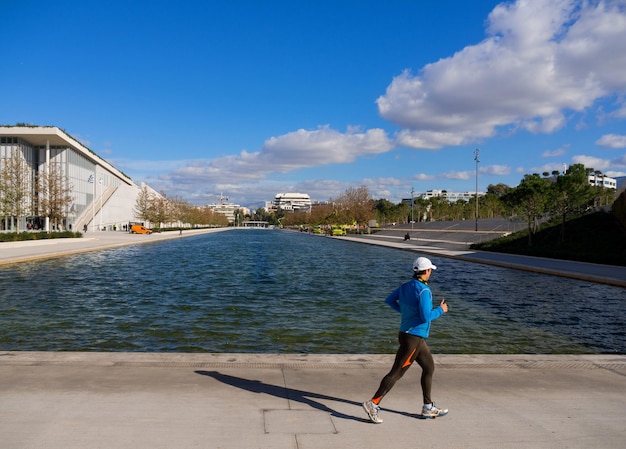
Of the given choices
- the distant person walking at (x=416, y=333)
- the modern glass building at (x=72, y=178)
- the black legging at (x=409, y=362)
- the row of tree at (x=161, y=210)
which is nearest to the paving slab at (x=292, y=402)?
the distant person walking at (x=416, y=333)

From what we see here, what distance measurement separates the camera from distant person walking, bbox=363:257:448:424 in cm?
509

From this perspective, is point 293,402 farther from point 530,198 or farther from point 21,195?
point 21,195

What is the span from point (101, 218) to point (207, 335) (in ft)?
279

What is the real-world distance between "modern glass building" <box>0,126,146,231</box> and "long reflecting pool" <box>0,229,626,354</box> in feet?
131

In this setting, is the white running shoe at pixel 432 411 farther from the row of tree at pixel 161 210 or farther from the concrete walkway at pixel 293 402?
the row of tree at pixel 161 210

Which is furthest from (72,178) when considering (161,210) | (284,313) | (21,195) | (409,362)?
(409,362)

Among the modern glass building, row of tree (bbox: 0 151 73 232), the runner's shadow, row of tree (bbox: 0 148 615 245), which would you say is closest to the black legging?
the runner's shadow

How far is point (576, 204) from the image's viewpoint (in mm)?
33875

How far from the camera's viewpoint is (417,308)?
17.0ft

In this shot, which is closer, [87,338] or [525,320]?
[87,338]

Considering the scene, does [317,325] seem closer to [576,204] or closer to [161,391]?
[161,391]

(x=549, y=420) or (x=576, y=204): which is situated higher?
(x=576, y=204)

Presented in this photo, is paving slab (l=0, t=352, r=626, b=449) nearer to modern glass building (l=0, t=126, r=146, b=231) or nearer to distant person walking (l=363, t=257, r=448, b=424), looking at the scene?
distant person walking (l=363, t=257, r=448, b=424)

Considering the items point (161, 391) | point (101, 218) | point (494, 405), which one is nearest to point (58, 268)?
point (161, 391)
